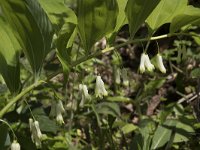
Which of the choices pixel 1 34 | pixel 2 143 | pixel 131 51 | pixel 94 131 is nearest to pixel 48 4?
pixel 1 34

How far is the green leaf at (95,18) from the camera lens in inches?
87.5

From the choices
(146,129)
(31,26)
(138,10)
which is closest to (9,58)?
(31,26)

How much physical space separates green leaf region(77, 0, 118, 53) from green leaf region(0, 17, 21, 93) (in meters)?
0.49

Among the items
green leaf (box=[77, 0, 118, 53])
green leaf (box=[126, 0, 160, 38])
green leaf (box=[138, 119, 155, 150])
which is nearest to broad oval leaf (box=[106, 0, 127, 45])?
green leaf (box=[126, 0, 160, 38])

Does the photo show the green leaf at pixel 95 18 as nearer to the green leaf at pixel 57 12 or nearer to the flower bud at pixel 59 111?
the green leaf at pixel 57 12

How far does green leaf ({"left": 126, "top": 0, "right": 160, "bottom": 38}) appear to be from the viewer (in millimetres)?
2301

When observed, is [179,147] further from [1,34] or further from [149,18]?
[1,34]

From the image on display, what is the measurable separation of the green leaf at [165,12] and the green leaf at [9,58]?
0.88 m

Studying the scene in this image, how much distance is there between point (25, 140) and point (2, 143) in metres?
0.47

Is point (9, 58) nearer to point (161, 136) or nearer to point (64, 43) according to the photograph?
point (64, 43)

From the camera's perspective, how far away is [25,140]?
3.20m

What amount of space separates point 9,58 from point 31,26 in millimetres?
430

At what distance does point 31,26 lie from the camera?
2.26m

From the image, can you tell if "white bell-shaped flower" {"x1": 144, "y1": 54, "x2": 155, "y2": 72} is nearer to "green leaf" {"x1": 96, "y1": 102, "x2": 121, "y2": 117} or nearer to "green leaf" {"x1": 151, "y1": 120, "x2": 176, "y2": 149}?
"green leaf" {"x1": 151, "y1": 120, "x2": 176, "y2": 149}
